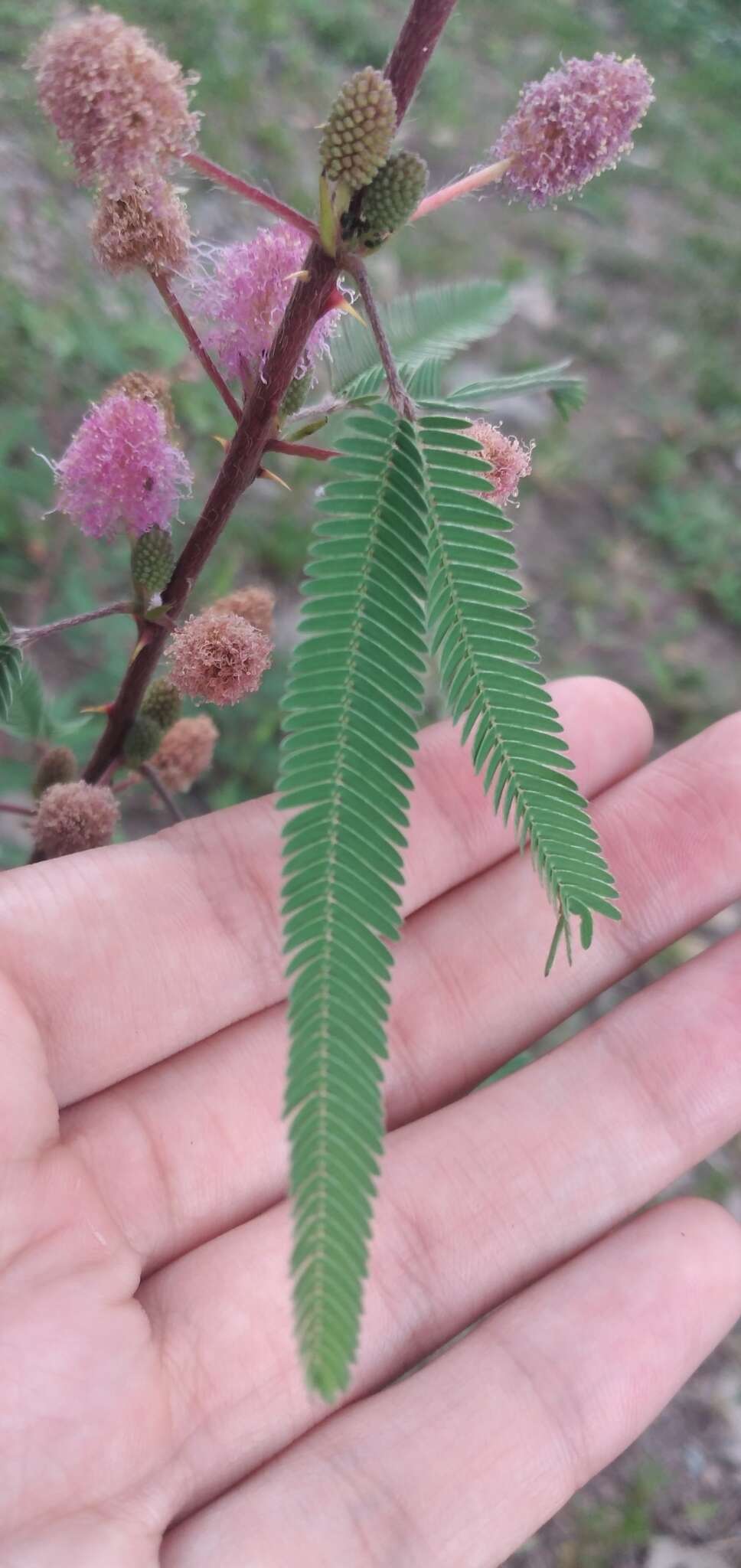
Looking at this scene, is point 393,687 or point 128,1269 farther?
point 128,1269

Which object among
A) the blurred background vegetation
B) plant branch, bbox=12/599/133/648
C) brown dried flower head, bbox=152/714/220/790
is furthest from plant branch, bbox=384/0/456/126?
brown dried flower head, bbox=152/714/220/790

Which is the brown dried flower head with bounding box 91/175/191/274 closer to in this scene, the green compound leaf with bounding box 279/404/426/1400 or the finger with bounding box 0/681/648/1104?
the green compound leaf with bounding box 279/404/426/1400

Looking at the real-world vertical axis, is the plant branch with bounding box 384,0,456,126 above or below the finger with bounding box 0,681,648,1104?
above

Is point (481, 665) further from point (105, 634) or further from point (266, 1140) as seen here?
point (105, 634)

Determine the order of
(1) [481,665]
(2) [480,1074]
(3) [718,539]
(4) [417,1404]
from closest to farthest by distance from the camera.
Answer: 1. (1) [481,665]
2. (4) [417,1404]
3. (2) [480,1074]
4. (3) [718,539]

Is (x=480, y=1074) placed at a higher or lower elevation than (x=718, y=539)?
lower

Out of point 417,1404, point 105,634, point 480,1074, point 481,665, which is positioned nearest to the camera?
point 481,665

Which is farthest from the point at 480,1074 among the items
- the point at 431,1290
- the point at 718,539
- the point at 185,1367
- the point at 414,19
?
the point at 718,539
